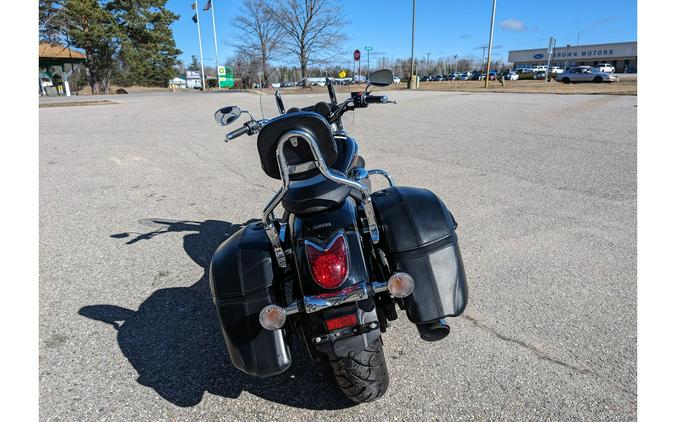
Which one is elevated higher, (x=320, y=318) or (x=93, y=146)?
(x=93, y=146)

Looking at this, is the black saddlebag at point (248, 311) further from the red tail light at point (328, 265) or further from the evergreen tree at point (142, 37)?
the evergreen tree at point (142, 37)

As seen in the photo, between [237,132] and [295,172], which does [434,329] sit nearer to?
[295,172]

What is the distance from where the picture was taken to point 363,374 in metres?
1.84

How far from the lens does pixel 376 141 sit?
9133 mm

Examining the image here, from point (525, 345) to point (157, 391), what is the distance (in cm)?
214

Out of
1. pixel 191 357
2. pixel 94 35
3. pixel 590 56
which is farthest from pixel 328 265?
pixel 590 56

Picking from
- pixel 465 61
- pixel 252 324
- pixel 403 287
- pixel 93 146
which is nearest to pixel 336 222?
pixel 403 287

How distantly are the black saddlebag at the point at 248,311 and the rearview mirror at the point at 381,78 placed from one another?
1807 millimetres

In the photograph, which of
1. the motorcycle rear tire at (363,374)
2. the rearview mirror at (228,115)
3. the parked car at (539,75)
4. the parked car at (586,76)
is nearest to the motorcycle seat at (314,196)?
the motorcycle rear tire at (363,374)

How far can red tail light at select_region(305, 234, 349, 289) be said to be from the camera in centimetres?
173

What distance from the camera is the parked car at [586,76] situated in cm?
3722

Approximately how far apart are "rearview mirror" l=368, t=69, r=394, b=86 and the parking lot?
1.53ft

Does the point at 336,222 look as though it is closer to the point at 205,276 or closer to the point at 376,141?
the point at 205,276
